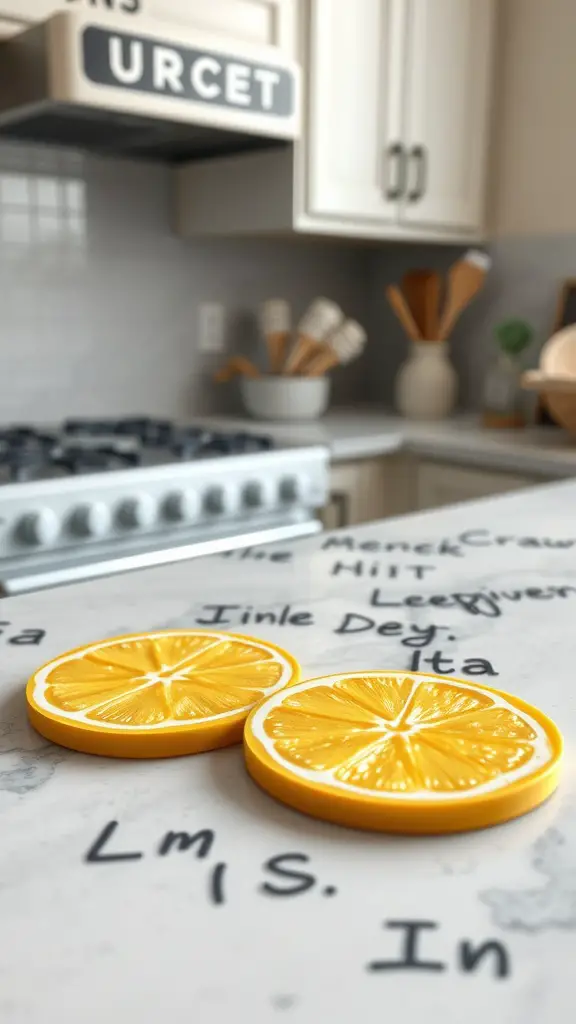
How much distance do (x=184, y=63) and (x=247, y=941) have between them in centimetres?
172

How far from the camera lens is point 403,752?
0.50 meters

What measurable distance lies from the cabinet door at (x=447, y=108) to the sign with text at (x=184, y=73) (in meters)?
0.57

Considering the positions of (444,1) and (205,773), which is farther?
(444,1)

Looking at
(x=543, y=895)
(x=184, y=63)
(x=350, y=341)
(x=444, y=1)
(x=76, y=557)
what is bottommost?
(x=76, y=557)

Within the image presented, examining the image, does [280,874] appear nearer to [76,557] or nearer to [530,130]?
[76,557]

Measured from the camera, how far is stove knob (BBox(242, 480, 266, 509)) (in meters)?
1.83

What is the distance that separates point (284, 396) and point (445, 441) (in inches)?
17.7

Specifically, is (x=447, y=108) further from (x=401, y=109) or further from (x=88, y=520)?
(x=88, y=520)

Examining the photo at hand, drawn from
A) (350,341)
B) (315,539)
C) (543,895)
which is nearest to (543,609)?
(315,539)

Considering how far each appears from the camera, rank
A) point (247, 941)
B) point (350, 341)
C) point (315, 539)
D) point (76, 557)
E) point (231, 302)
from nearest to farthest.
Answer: point (247, 941) → point (315, 539) → point (76, 557) → point (350, 341) → point (231, 302)

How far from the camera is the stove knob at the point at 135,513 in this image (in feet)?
5.33

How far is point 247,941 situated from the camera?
38 centimetres

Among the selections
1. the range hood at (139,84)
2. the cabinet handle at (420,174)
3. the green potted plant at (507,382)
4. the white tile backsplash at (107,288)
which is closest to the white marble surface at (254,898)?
the range hood at (139,84)

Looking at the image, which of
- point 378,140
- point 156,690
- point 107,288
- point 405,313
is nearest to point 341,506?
point 405,313
